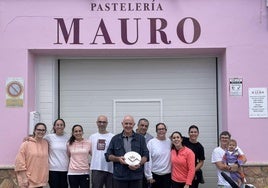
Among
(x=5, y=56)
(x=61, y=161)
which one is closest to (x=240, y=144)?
(x=61, y=161)

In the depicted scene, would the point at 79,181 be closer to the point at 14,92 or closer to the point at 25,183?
the point at 25,183

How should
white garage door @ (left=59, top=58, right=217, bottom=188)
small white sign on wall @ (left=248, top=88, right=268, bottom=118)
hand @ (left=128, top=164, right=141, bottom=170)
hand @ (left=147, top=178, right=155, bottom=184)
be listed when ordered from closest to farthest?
hand @ (left=128, top=164, right=141, bottom=170) → hand @ (left=147, top=178, right=155, bottom=184) → small white sign on wall @ (left=248, top=88, right=268, bottom=118) → white garage door @ (left=59, top=58, right=217, bottom=188)

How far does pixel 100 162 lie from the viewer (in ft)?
25.3

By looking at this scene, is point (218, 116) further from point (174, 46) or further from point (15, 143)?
point (15, 143)

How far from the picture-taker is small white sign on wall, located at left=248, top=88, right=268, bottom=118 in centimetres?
850

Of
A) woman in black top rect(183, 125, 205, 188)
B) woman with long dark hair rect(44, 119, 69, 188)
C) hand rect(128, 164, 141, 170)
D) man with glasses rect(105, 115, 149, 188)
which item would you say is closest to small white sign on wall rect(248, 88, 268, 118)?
woman in black top rect(183, 125, 205, 188)

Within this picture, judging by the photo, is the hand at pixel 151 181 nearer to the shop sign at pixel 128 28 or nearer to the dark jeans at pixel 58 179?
the dark jeans at pixel 58 179

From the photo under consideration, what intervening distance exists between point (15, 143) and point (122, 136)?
243 centimetres

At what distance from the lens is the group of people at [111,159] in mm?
7191

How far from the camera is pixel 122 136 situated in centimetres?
727

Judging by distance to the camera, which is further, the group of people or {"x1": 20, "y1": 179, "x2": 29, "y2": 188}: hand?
{"x1": 20, "y1": 179, "x2": 29, "y2": 188}: hand

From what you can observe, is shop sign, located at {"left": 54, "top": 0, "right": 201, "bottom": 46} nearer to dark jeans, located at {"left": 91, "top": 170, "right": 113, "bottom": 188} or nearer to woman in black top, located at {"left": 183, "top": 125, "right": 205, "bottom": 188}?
woman in black top, located at {"left": 183, "top": 125, "right": 205, "bottom": 188}

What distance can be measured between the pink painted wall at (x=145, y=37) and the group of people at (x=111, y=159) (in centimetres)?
109

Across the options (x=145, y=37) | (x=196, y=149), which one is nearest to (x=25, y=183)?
(x=196, y=149)
